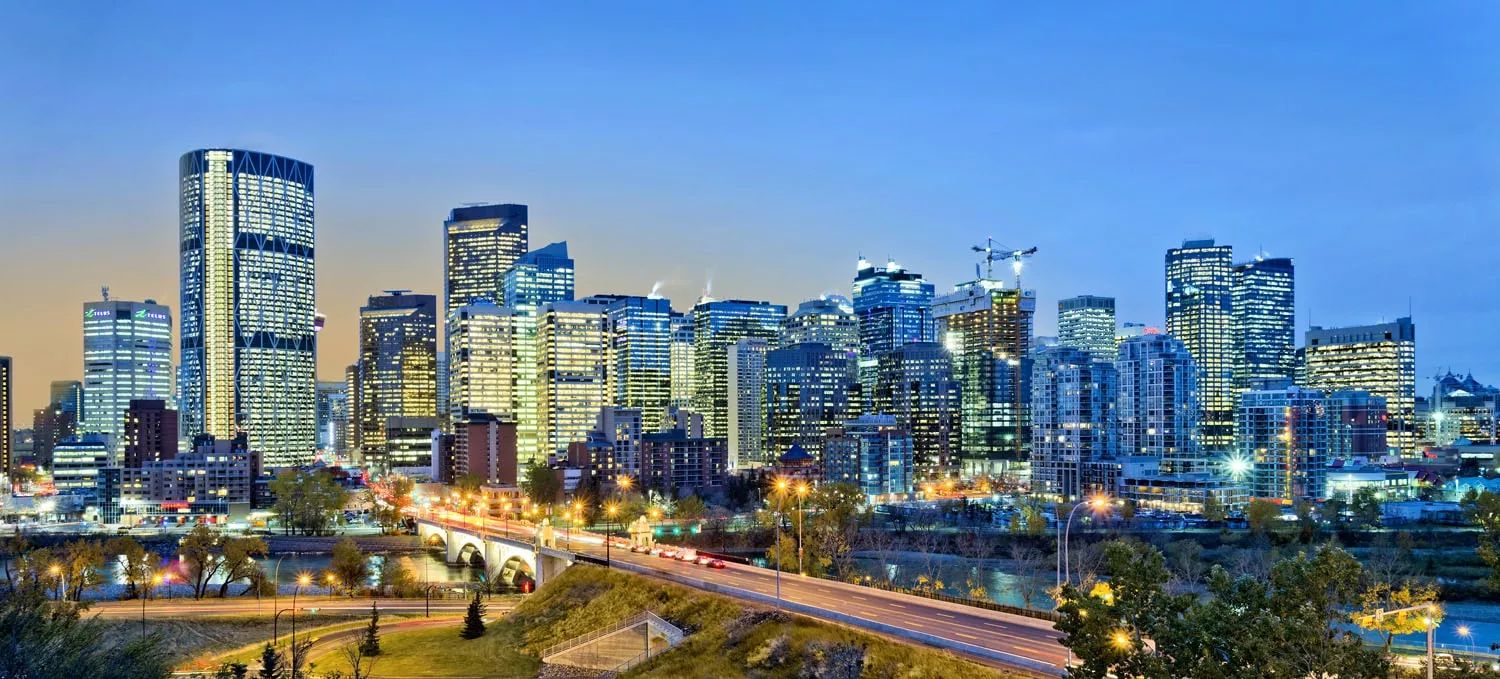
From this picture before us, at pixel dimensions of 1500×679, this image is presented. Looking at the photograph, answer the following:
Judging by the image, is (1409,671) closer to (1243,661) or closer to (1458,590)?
(1243,661)

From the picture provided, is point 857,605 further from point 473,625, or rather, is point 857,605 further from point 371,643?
point 371,643

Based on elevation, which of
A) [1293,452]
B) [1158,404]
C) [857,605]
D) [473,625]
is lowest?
[473,625]

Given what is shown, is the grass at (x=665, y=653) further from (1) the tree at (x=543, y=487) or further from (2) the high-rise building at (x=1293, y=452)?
(2) the high-rise building at (x=1293, y=452)

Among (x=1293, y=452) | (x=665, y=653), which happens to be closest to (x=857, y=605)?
(x=665, y=653)

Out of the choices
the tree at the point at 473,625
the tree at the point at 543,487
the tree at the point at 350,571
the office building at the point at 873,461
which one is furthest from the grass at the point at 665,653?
the office building at the point at 873,461

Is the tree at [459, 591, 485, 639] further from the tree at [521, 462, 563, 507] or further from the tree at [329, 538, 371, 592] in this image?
the tree at [521, 462, 563, 507]

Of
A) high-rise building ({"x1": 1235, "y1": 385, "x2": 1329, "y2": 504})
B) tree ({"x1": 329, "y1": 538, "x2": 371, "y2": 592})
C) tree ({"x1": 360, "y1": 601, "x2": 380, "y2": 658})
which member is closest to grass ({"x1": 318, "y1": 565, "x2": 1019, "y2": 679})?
tree ({"x1": 360, "y1": 601, "x2": 380, "y2": 658})

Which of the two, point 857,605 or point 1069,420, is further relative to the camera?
point 1069,420
